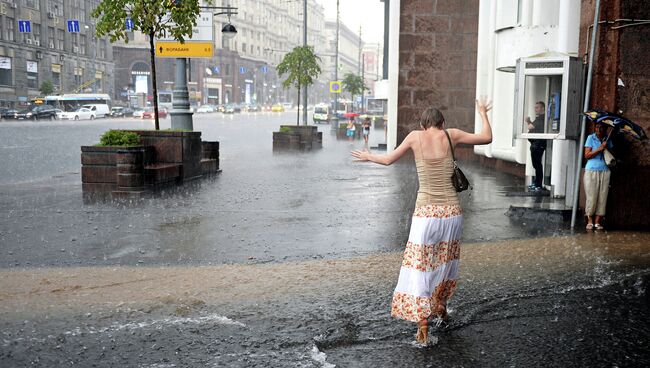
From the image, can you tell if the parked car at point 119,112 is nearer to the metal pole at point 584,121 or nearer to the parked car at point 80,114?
the parked car at point 80,114

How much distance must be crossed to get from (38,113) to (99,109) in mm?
9529

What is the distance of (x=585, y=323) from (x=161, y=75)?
104m

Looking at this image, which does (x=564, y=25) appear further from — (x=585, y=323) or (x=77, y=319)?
(x=77, y=319)

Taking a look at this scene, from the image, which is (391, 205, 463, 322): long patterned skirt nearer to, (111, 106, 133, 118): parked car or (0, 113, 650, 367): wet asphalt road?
(0, 113, 650, 367): wet asphalt road

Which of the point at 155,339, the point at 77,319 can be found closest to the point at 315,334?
the point at 155,339

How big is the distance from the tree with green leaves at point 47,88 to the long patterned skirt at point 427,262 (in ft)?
242

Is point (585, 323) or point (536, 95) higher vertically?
point (536, 95)

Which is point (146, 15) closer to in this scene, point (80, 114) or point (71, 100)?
point (80, 114)

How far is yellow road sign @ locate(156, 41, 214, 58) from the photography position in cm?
2024

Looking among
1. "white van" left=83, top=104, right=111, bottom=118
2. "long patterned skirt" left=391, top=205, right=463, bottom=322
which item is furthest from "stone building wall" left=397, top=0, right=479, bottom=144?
"white van" left=83, top=104, right=111, bottom=118

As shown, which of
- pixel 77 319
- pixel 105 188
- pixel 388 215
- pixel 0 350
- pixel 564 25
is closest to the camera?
pixel 0 350

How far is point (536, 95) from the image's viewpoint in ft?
53.5

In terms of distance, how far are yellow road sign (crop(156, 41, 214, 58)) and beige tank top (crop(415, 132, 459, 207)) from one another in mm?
15489

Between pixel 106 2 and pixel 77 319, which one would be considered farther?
pixel 106 2
